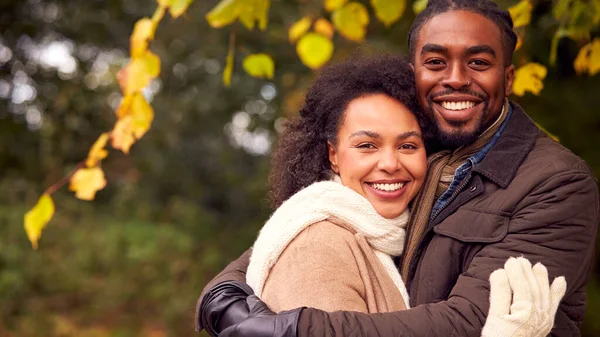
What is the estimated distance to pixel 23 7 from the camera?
5883 millimetres

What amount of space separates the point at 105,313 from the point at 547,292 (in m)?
7.33

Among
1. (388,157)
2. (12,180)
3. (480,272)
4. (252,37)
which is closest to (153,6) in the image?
(252,37)

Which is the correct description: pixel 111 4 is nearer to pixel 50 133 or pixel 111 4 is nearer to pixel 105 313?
pixel 50 133

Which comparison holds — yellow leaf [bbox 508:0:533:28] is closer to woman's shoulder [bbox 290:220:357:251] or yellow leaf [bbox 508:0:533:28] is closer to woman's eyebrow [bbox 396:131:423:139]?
woman's eyebrow [bbox 396:131:423:139]

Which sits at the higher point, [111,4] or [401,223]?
[111,4]

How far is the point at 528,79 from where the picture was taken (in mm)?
3225

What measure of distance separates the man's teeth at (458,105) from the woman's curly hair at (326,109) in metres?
0.09

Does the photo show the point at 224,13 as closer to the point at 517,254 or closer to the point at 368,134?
the point at 368,134

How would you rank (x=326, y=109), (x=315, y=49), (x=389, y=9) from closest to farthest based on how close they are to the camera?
1. (x=326, y=109)
2. (x=389, y=9)
3. (x=315, y=49)

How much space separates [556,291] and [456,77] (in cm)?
75

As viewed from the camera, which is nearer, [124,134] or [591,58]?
[124,134]

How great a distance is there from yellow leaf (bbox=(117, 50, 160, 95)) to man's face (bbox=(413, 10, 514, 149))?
1.22 m

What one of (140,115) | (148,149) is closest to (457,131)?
(140,115)

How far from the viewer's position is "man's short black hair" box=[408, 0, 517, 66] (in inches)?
95.8
